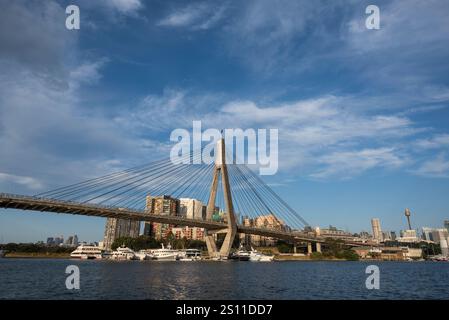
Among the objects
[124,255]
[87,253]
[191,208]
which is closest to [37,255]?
[87,253]

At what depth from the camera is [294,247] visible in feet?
388

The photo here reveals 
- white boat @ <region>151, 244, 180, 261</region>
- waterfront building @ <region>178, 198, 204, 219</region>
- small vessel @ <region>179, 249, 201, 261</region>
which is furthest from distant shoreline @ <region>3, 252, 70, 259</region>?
small vessel @ <region>179, 249, 201, 261</region>

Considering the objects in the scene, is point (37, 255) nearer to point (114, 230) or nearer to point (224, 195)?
point (114, 230)

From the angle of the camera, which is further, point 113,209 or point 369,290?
point 113,209

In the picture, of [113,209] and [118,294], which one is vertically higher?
[113,209]

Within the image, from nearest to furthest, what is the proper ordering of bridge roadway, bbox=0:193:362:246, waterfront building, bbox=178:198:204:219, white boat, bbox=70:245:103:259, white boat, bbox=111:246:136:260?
1. bridge roadway, bbox=0:193:362:246
2. white boat, bbox=111:246:136:260
3. white boat, bbox=70:245:103:259
4. waterfront building, bbox=178:198:204:219

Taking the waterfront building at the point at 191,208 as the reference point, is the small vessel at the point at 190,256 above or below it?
below

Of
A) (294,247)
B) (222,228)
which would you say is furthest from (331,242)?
(222,228)

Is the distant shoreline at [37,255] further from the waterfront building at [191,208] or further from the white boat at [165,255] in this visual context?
the white boat at [165,255]

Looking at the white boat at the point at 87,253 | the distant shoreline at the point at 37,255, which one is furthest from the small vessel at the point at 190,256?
the distant shoreline at the point at 37,255

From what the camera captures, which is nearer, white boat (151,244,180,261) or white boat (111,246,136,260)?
white boat (151,244,180,261)

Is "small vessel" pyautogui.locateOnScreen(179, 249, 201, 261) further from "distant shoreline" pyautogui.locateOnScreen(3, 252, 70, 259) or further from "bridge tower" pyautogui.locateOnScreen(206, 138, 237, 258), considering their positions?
"distant shoreline" pyautogui.locateOnScreen(3, 252, 70, 259)
